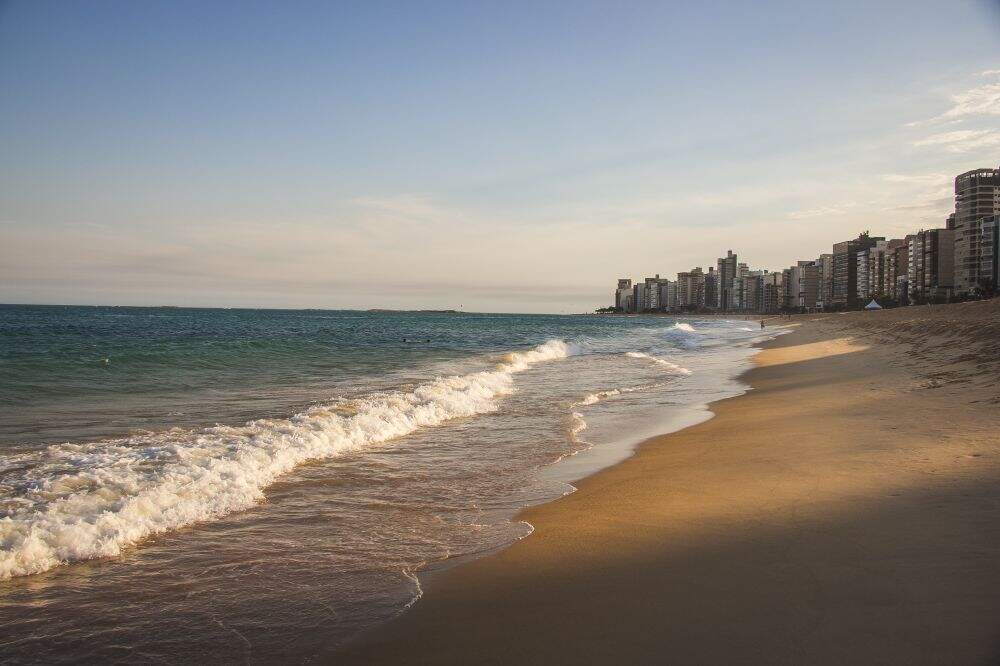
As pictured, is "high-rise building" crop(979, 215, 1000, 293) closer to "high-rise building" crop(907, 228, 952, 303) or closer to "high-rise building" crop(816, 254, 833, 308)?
"high-rise building" crop(907, 228, 952, 303)

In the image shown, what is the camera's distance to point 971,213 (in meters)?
118

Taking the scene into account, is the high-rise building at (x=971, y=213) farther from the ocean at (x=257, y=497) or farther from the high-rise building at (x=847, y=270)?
the ocean at (x=257, y=497)

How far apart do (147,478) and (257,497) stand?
1.21m

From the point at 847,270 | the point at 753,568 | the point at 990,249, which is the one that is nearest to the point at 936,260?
the point at 990,249

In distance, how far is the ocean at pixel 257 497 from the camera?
3805 millimetres

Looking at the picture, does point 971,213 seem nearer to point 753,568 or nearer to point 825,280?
point 825,280

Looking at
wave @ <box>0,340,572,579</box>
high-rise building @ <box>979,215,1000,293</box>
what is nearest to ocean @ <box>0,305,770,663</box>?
wave @ <box>0,340,572,579</box>

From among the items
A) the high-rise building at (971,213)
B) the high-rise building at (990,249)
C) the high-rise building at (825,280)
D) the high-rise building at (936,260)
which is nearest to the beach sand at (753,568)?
the high-rise building at (990,249)

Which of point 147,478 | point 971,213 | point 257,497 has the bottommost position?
point 257,497

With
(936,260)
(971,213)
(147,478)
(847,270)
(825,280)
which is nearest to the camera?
(147,478)

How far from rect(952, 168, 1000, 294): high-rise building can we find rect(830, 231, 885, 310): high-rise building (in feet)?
136

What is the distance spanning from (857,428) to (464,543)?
6.59m

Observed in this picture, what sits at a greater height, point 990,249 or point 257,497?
point 990,249

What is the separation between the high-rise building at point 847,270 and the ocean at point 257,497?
173905 millimetres
